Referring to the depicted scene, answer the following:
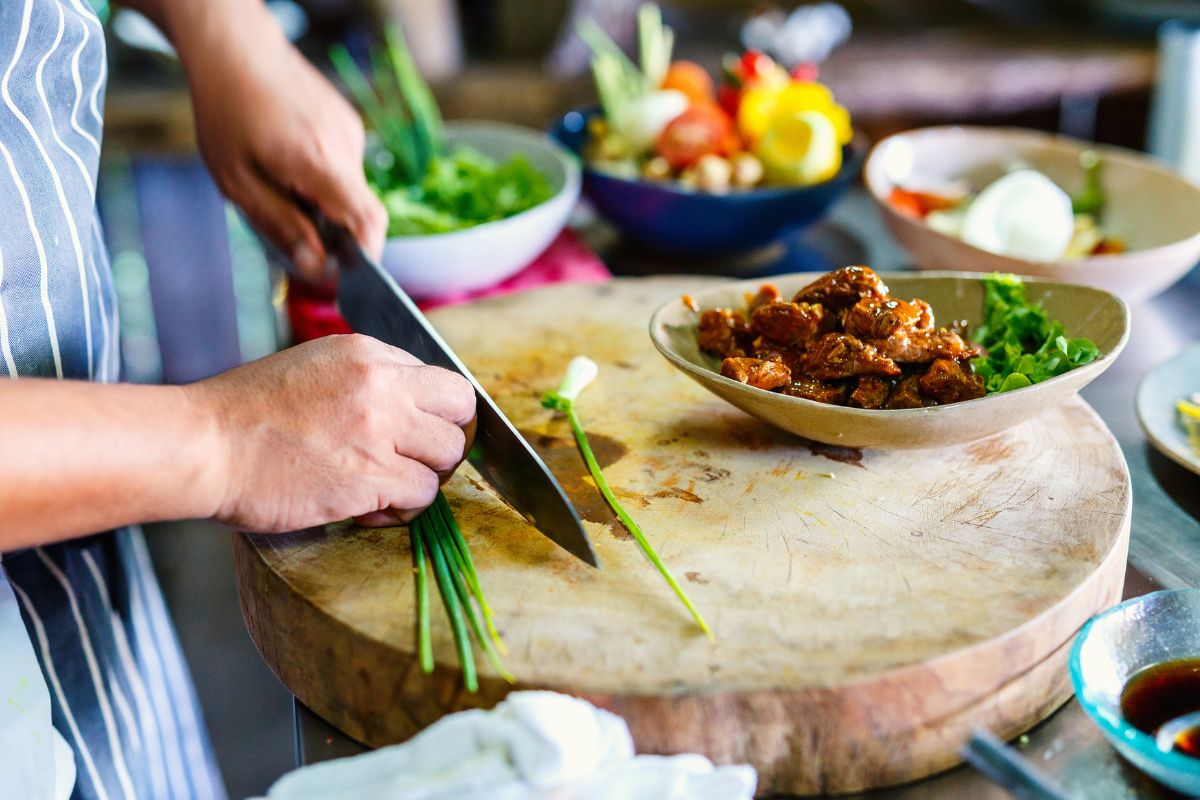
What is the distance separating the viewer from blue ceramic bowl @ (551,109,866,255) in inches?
74.6

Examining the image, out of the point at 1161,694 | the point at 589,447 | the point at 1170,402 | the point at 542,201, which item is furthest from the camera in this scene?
the point at 542,201

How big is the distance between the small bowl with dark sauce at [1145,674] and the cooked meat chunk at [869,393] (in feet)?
1.14

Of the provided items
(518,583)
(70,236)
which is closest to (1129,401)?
(518,583)

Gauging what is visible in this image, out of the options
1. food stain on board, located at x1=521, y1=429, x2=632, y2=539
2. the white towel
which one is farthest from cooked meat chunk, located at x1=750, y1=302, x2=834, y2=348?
the white towel

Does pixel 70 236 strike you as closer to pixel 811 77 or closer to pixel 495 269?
pixel 495 269

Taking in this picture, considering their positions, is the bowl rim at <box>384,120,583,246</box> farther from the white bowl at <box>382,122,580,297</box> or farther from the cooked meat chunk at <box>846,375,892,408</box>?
the cooked meat chunk at <box>846,375,892,408</box>

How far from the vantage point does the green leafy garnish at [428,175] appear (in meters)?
1.93

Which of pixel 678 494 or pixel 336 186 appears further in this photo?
pixel 336 186

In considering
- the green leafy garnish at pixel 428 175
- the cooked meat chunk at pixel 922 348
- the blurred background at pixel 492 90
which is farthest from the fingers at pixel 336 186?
the blurred background at pixel 492 90

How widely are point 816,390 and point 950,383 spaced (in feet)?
0.50

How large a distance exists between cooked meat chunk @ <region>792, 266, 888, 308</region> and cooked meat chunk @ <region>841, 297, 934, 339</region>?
0.02 metres

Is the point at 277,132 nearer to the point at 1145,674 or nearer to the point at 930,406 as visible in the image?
the point at 930,406

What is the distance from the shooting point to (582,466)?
4.08 ft

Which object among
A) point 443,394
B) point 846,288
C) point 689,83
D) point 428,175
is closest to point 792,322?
point 846,288
